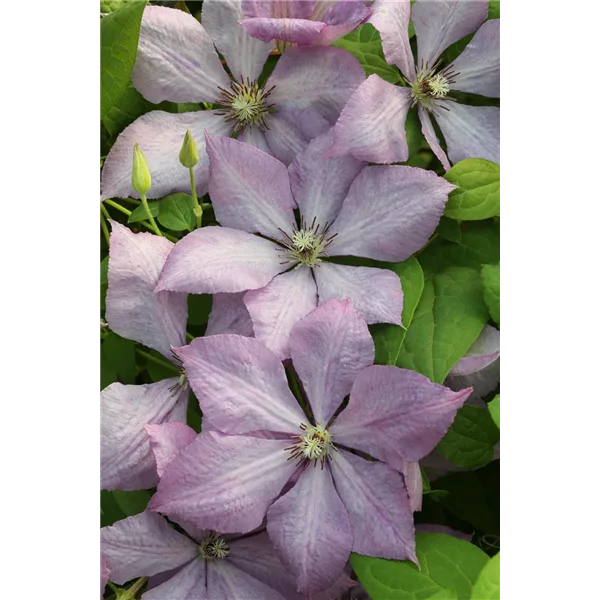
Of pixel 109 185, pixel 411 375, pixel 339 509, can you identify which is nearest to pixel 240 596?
pixel 339 509

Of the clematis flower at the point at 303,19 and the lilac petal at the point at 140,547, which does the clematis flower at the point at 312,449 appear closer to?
the lilac petal at the point at 140,547

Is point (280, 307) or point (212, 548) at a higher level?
point (280, 307)

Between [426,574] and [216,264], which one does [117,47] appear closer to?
[216,264]

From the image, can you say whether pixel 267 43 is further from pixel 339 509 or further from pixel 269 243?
pixel 339 509

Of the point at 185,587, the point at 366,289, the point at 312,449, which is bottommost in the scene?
the point at 185,587

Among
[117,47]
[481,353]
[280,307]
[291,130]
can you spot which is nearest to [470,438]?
[481,353]

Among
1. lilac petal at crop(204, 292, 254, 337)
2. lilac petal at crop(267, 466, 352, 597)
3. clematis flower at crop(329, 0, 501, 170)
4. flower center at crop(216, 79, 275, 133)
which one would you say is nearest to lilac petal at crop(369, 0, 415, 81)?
clematis flower at crop(329, 0, 501, 170)
